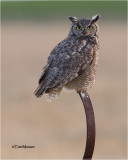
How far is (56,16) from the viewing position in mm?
25297

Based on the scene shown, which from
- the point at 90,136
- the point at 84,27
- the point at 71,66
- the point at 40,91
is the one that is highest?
the point at 84,27

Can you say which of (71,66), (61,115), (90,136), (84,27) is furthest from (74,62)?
(61,115)

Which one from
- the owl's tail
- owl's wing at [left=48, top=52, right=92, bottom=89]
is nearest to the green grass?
owl's wing at [left=48, top=52, right=92, bottom=89]

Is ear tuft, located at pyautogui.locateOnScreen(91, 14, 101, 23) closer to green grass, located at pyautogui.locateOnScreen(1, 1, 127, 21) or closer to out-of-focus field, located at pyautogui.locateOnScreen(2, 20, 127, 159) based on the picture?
out-of-focus field, located at pyautogui.locateOnScreen(2, 20, 127, 159)

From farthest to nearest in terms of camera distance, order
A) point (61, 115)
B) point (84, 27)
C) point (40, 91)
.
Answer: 1. point (61, 115)
2. point (84, 27)
3. point (40, 91)

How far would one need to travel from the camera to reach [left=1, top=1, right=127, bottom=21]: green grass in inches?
907

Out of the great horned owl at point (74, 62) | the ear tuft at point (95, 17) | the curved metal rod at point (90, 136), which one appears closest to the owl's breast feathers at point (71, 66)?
the great horned owl at point (74, 62)

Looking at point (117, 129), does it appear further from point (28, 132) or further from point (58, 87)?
point (58, 87)

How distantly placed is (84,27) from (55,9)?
70.0 ft

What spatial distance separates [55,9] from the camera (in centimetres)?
2566

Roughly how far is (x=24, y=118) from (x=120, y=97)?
2.62 metres

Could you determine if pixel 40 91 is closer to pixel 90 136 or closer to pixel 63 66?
pixel 63 66

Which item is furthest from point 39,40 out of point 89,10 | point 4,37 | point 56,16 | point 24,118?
point 24,118

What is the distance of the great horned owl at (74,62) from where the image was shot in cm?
418
